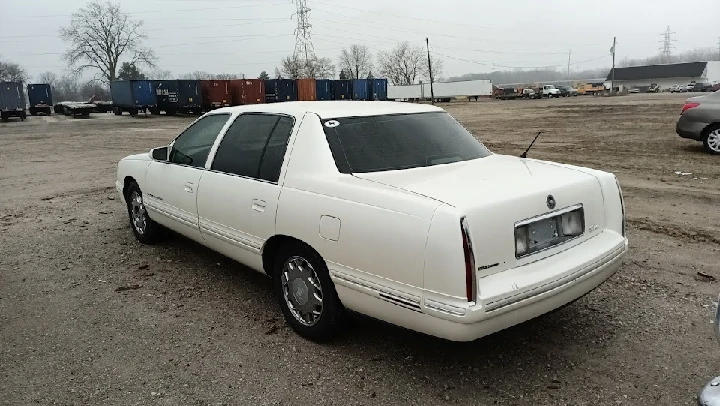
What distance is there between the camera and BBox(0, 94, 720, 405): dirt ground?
10.0 ft

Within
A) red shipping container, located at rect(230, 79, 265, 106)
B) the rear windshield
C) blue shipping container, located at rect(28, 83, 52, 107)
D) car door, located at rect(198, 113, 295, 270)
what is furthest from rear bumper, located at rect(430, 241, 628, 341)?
blue shipping container, located at rect(28, 83, 52, 107)

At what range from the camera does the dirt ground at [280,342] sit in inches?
120

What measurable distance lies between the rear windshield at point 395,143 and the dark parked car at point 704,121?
9.36 m

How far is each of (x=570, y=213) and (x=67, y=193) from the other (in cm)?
886

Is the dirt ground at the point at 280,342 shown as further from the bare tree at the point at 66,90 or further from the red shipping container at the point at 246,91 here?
the bare tree at the point at 66,90

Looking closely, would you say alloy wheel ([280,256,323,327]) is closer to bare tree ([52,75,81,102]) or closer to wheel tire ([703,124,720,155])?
wheel tire ([703,124,720,155])

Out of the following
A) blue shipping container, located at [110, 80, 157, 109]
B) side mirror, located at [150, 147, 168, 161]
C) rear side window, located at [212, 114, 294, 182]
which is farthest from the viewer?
blue shipping container, located at [110, 80, 157, 109]

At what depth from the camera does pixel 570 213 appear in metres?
3.25

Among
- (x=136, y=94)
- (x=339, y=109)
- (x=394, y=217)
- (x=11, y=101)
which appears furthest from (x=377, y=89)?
(x=394, y=217)

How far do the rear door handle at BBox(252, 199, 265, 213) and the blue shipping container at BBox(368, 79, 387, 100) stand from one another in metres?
51.7

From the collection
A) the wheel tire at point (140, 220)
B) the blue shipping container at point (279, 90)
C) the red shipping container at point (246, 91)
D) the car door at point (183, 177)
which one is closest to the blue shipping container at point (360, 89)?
the blue shipping container at point (279, 90)

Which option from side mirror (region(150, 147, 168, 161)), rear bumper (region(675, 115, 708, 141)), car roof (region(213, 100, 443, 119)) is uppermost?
car roof (region(213, 100, 443, 119))

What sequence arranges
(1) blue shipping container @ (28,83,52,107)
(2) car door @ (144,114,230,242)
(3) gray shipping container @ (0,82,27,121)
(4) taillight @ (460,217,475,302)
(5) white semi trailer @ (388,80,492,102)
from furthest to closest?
1. (5) white semi trailer @ (388,80,492,102)
2. (1) blue shipping container @ (28,83,52,107)
3. (3) gray shipping container @ (0,82,27,121)
4. (2) car door @ (144,114,230,242)
5. (4) taillight @ (460,217,475,302)

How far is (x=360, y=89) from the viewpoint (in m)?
53.8
